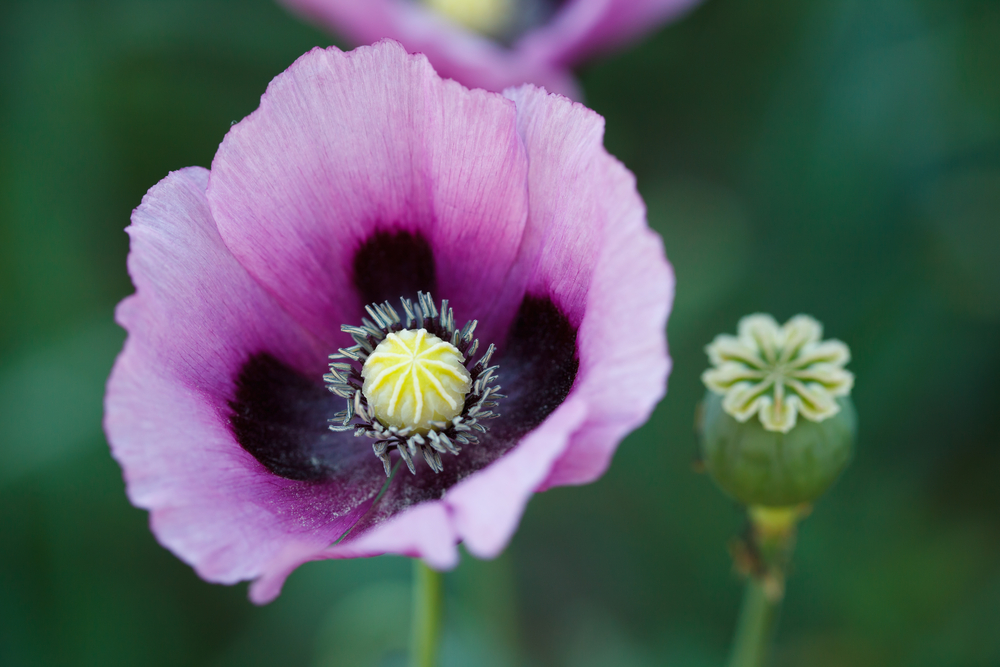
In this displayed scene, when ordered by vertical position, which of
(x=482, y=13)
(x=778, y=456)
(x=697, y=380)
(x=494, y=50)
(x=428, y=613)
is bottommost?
(x=428, y=613)

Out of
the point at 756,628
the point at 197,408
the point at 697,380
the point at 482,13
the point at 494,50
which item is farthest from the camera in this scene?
the point at 482,13

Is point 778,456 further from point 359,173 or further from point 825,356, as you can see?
point 359,173

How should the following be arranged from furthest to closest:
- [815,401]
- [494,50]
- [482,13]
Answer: [482,13], [494,50], [815,401]

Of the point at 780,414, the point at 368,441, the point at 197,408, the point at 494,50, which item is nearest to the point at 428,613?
the point at 368,441

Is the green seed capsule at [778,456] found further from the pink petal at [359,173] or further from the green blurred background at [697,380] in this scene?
the green blurred background at [697,380]

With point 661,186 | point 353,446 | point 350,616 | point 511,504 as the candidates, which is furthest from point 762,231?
point 511,504

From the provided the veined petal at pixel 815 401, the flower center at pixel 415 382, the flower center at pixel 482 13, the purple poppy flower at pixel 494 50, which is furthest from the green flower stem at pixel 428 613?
the flower center at pixel 482 13
